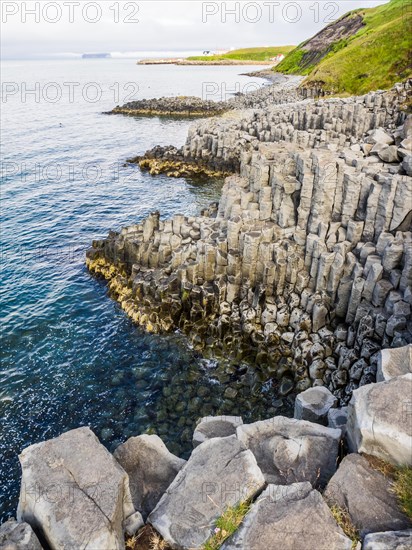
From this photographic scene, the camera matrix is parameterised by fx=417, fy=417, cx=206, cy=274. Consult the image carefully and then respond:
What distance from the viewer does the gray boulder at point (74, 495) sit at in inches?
325

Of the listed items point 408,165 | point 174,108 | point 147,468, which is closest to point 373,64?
point 174,108

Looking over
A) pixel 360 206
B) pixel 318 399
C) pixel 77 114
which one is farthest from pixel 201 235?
pixel 77 114

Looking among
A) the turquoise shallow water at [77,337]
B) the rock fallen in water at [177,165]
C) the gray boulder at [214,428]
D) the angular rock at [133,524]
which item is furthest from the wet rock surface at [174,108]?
the angular rock at [133,524]

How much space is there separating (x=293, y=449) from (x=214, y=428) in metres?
2.88

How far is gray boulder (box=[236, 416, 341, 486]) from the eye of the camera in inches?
400

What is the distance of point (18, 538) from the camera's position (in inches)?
321

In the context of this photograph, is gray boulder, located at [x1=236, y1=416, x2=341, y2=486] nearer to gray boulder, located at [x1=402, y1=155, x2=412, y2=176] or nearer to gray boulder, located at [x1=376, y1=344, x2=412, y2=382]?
gray boulder, located at [x1=376, y1=344, x2=412, y2=382]

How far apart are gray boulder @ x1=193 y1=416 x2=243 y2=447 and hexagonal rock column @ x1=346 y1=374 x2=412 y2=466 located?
12.7 ft

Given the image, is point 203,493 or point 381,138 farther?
point 381,138

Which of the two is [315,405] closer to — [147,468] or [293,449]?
[293,449]

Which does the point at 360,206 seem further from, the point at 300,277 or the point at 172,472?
the point at 172,472

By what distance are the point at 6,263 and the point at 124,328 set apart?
48.4 feet

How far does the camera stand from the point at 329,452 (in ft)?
34.9

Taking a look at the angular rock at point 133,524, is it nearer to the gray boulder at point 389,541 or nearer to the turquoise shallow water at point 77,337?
the gray boulder at point 389,541
